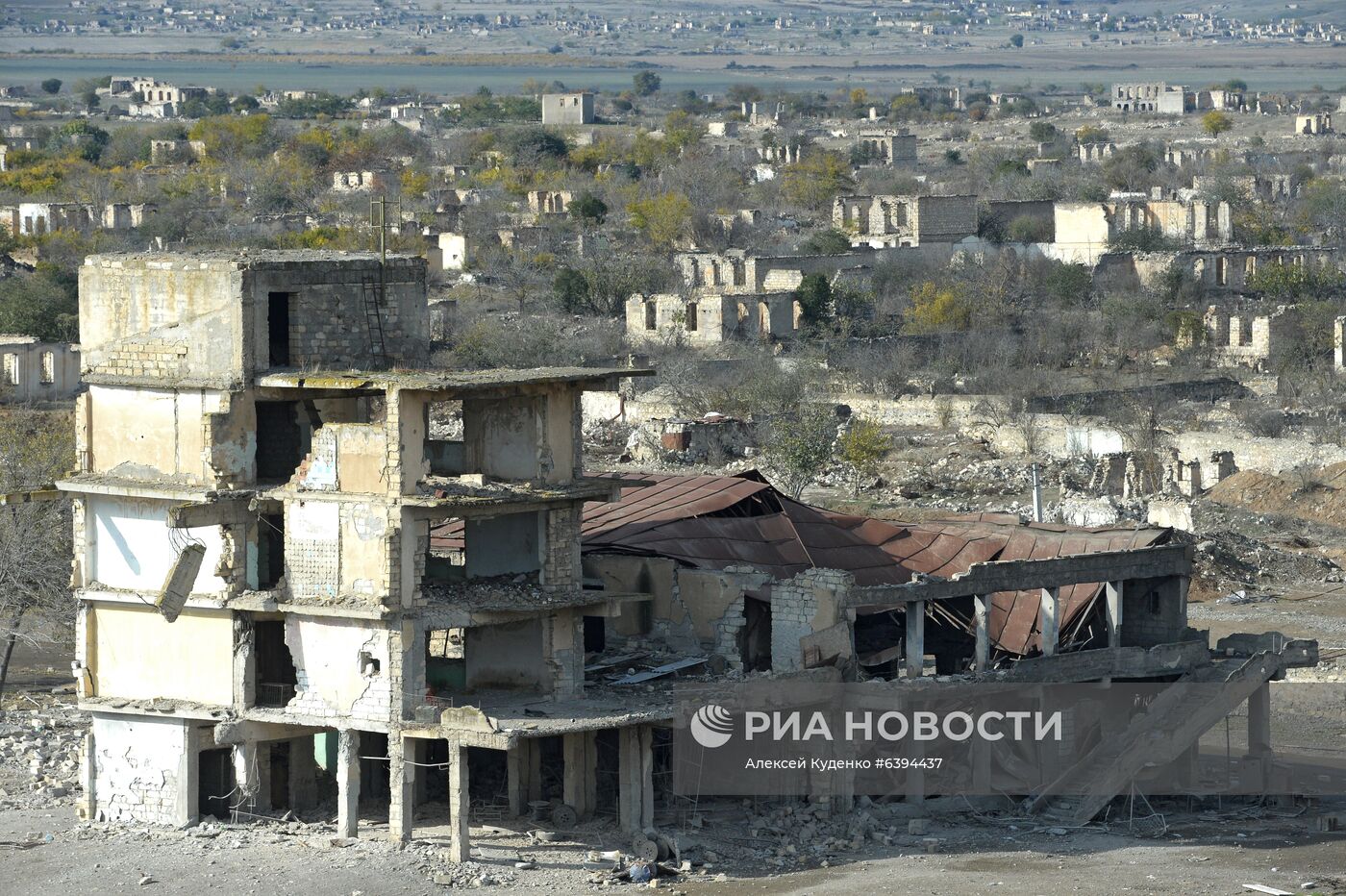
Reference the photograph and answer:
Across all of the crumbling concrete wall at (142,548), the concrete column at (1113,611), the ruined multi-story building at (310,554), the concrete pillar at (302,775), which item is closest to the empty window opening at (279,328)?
the ruined multi-story building at (310,554)

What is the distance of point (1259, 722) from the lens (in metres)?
28.5

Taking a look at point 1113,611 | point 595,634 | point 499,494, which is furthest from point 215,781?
point 1113,611

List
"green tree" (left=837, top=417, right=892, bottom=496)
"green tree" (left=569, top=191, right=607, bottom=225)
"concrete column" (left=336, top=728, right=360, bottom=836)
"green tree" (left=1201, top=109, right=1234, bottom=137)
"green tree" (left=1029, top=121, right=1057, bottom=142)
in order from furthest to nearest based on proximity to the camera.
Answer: "green tree" (left=1201, top=109, right=1234, bottom=137), "green tree" (left=1029, top=121, right=1057, bottom=142), "green tree" (left=569, top=191, right=607, bottom=225), "green tree" (left=837, top=417, right=892, bottom=496), "concrete column" (left=336, top=728, right=360, bottom=836)

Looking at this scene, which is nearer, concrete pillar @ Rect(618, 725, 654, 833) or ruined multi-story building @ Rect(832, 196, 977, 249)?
concrete pillar @ Rect(618, 725, 654, 833)

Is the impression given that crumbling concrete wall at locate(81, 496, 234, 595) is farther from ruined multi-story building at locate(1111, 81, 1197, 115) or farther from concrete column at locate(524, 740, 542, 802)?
ruined multi-story building at locate(1111, 81, 1197, 115)

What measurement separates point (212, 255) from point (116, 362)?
1.22m

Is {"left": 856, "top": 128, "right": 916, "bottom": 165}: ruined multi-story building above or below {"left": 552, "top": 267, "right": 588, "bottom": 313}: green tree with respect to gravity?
above

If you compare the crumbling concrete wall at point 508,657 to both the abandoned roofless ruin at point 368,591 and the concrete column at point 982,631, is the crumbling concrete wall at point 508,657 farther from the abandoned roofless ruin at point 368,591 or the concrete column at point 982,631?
the concrete column at point 982,631

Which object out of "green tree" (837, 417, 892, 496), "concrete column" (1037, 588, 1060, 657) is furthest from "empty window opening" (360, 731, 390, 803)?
"green tree" (837, 417, 892, 496)

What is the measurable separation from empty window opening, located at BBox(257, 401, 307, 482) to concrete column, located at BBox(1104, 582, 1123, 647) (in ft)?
25.8

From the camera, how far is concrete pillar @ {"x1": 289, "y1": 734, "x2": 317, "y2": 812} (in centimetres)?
2597

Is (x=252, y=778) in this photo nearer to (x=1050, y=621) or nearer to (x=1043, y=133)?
(x=1050, y=621)

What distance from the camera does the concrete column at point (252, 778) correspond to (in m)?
25.4
